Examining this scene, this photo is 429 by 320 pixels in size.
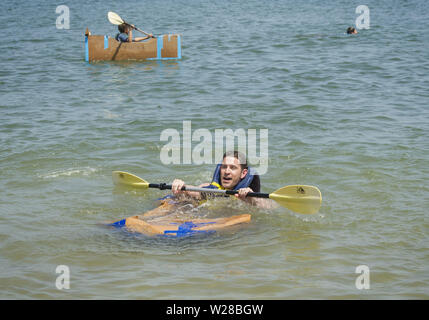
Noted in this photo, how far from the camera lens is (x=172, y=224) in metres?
6.09

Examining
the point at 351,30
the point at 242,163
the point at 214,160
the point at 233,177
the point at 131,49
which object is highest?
the point at 351,30

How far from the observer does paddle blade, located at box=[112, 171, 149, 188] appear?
716cm

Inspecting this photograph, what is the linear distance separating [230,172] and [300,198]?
90 centimetres

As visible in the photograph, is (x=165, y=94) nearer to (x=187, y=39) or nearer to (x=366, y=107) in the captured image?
(x=366, y=107)

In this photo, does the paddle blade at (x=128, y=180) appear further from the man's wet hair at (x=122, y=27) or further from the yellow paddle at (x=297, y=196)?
the man's wet hair at (x=122, y=27)

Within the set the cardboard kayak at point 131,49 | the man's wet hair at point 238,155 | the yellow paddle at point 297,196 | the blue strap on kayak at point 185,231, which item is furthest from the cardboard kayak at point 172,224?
the cardboard kayak at point 131,49

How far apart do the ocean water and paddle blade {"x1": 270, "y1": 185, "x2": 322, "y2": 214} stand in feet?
0.68

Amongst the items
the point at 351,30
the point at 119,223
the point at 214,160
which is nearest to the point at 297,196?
the point at 119,223

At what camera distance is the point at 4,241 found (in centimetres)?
591

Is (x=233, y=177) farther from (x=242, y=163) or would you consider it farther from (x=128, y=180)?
(x=128, y=180)

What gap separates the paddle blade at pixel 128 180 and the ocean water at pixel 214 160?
31 cm

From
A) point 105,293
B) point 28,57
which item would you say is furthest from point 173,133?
point 28,57

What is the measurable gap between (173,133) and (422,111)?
5.17 meters

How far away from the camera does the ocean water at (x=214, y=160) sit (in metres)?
5.14
